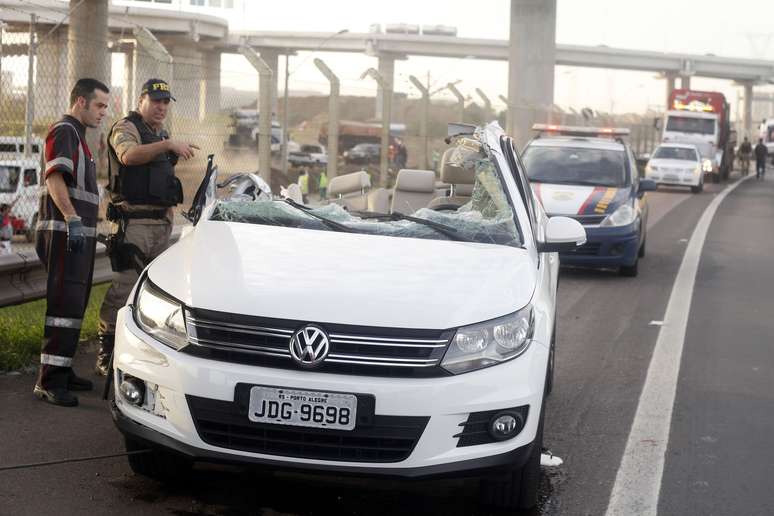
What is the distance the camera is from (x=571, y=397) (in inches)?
280

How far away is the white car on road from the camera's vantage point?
36.9m

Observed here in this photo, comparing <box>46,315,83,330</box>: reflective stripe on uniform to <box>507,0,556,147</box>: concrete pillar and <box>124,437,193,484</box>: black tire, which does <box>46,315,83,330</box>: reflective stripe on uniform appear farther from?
<box>507,0,556,147</box>: concrete pillar

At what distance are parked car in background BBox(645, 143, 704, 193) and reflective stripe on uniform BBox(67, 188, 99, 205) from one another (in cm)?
3151

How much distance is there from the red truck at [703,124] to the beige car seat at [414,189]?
41026mm

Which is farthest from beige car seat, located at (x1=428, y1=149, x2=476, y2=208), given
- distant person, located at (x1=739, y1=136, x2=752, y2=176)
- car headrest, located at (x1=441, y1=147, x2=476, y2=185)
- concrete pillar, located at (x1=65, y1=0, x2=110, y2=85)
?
distant person, located at (x1=739, y1=136, x2=752, y2=176)

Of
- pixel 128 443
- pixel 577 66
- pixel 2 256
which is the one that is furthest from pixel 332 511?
pixel 577 66

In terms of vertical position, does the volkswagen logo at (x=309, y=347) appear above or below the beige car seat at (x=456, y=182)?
below

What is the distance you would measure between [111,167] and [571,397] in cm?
301

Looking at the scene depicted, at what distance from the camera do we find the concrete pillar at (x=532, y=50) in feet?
141

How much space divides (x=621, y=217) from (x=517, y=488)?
354 inches

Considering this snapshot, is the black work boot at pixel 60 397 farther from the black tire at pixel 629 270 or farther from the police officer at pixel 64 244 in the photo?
the black tire at pixel 629 270

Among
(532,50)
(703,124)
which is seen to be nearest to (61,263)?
(532,50)

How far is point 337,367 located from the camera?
14.2ft

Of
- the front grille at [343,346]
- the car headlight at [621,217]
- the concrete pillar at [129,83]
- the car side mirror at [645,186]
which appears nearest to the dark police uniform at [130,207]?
the front grille at [343,346]
